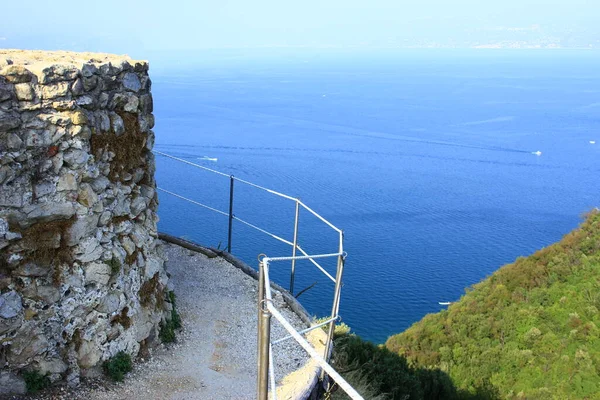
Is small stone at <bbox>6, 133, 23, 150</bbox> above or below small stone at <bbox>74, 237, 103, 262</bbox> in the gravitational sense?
above

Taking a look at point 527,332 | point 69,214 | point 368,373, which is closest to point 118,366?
point 69,214

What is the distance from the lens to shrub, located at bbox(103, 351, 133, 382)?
601cm

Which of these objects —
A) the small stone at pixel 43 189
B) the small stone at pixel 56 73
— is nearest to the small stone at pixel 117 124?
the small stone at pixel 56 73

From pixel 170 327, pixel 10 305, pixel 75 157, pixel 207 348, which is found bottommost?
pixel 207 348

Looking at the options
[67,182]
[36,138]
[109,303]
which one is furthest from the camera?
[109,303]

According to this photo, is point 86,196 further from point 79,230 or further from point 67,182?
point 79,230

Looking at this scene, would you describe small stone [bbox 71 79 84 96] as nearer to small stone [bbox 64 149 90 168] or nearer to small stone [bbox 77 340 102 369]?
small stone [bbox 64 149 90 168]

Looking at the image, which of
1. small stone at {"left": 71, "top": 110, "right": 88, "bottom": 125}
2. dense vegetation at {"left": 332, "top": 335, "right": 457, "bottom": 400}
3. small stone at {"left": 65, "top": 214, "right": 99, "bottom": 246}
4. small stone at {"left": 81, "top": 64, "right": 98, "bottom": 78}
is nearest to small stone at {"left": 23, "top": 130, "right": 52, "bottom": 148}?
small stone at {"left": 71, "top": 110, "right": 88, "bottom": 125}

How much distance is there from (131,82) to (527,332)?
1799cm

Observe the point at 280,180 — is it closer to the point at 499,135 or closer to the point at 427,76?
the point at 499,135

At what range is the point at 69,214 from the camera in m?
5.62

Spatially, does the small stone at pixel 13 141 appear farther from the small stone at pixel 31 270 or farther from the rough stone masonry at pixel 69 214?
the small stone at pixel 31 270

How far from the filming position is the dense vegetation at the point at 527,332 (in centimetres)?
1791

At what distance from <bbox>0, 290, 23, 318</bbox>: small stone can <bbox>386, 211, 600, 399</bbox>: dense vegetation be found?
13028mm
